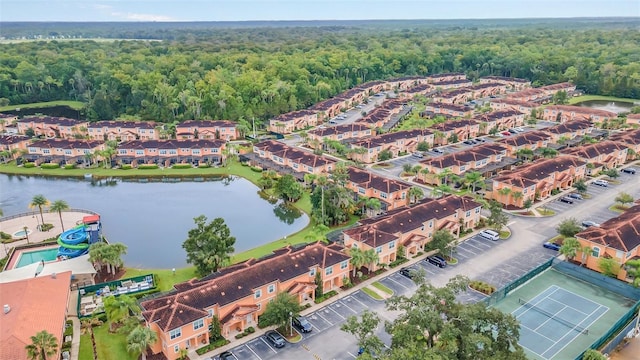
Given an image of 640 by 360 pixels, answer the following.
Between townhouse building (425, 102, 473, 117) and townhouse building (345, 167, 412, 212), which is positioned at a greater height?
townhouse building (425, 102, 473, 117)

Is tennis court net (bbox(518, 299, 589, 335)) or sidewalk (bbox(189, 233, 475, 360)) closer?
sidewalk (bbox(189, 233, 475, 360))

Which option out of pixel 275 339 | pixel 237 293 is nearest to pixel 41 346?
pixel 237 293

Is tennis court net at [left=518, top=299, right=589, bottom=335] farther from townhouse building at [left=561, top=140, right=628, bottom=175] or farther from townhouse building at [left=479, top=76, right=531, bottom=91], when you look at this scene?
townhouse building at [left=479, top=76, right=531, bottom=91]

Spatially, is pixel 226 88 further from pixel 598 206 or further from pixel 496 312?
pixel 496 312

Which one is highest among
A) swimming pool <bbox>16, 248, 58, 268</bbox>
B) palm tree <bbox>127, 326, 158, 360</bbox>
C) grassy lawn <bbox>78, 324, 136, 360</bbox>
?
palm tree <bbox>127, 326, 158, 360</bbox>

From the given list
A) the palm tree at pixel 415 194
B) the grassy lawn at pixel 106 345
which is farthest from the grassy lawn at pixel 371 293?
the grassy lawn at pixel 106 345

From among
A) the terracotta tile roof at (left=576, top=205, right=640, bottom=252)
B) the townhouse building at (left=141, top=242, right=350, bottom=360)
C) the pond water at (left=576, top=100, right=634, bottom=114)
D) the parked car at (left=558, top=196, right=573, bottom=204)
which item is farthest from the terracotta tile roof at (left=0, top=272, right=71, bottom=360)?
the pond water at (left=576, top=100, right=634, bottom=114)
